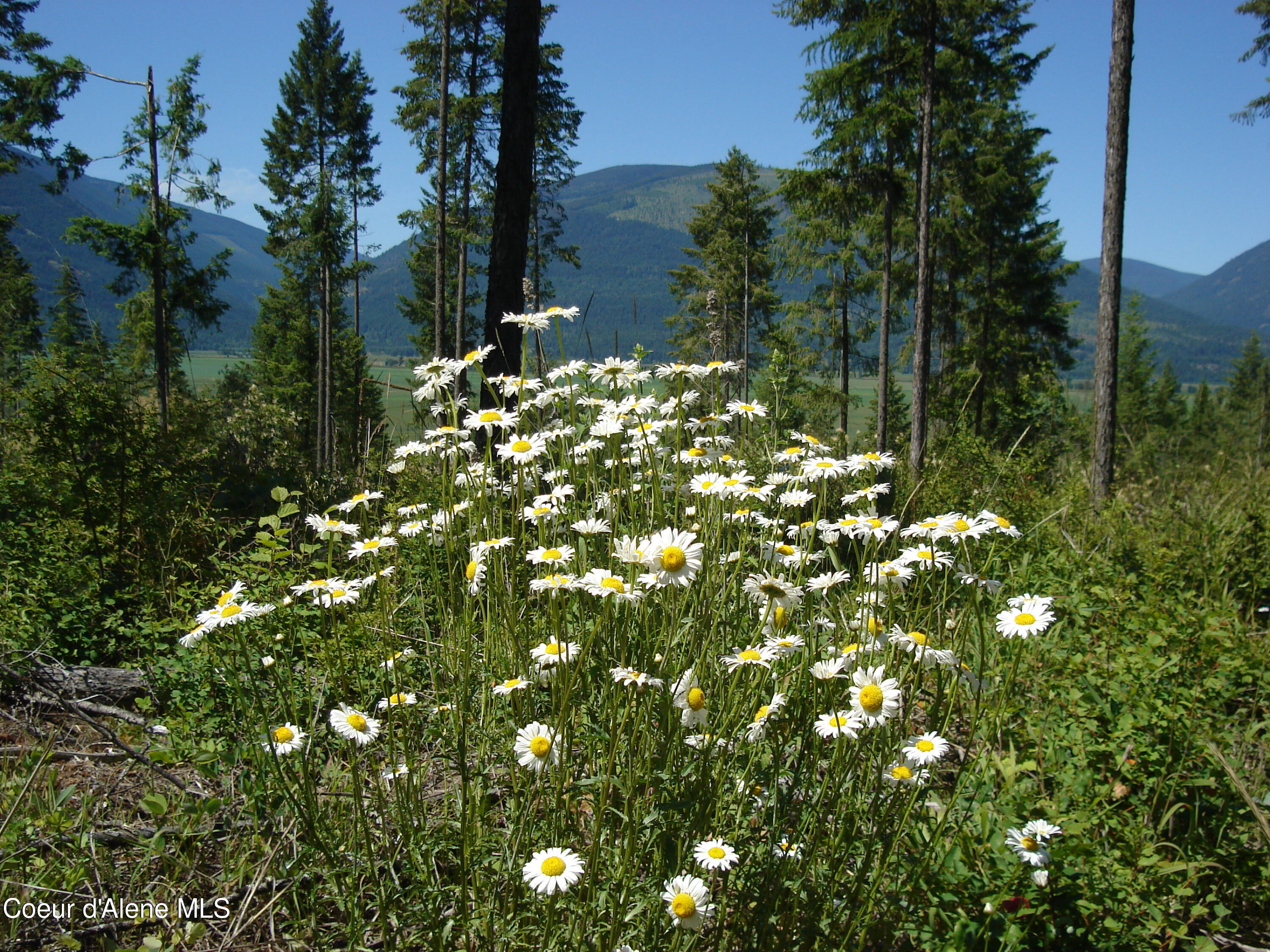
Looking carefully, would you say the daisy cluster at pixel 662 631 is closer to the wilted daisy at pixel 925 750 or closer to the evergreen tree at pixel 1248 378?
the wilted daisy at pixel 925 750

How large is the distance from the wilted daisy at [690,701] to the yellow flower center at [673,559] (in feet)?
0.86

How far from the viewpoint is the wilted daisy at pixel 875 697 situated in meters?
1.34

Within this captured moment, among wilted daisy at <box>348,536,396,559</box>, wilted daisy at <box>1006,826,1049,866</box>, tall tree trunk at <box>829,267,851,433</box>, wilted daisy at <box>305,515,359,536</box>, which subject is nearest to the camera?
wilted daisy at <box>1006,826,1049,866</box>

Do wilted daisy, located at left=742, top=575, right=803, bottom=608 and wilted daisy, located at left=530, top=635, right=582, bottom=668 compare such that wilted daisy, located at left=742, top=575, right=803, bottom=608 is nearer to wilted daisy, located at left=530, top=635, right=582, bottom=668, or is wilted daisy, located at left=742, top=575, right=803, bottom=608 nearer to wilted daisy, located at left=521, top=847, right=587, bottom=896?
wilted daisy, located at left=530, top=635, right=582, bottom=668

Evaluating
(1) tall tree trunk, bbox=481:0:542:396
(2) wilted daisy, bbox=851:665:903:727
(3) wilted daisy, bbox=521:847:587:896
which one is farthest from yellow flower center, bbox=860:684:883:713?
(1) tall tree trunk, bbox=481:0:542:396

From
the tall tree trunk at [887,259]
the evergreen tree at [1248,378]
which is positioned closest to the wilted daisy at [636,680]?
the tall tree trunk at [887,259]

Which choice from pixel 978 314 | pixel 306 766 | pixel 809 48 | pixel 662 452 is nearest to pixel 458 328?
pixel 809 48

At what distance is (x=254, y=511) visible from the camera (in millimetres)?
5141

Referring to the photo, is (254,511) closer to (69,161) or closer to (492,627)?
(492,627)

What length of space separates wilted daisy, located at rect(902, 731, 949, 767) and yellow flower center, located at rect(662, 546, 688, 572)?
0.63 meters

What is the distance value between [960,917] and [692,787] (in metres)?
0.75

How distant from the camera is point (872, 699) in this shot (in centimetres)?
135

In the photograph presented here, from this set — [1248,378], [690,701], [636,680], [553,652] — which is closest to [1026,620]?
[690,701]

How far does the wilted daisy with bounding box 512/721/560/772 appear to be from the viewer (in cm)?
137
